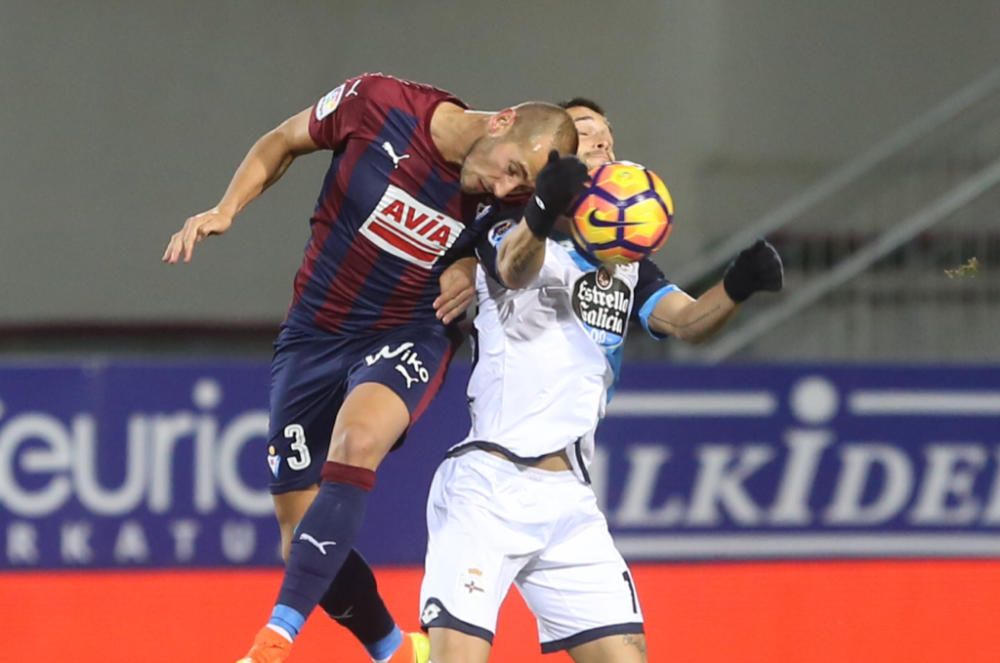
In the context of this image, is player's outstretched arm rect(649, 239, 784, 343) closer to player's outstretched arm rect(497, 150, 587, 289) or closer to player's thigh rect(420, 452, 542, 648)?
player's outstretched arm rect(497, 150, 587, 289)

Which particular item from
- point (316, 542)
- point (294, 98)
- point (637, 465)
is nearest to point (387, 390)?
point (316, 542)

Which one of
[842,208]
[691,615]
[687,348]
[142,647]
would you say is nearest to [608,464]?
[691,615]

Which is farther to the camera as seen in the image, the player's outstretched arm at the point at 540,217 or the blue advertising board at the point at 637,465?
the blue advertising board at the point at 637,465

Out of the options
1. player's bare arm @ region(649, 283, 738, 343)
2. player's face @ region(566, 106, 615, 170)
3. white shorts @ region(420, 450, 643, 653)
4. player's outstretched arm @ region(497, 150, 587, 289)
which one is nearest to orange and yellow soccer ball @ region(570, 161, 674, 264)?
player's outstretched arm @ region(497, 150, 587, 289)

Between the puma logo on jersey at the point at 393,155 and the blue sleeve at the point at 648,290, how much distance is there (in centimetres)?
60

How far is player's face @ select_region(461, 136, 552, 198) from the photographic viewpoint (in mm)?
3352

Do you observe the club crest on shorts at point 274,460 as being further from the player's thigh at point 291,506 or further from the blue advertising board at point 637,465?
the blue advertising board at point 637,465

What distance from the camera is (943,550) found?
548cm

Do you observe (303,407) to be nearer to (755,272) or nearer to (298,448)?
(298,448)

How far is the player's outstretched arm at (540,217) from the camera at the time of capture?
3.05m

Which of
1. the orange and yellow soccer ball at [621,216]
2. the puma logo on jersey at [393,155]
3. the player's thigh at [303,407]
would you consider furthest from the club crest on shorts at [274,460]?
the orange and yellow soccer ball at [621,216]

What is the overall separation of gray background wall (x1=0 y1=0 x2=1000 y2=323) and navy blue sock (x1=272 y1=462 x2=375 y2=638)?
17.1 ft

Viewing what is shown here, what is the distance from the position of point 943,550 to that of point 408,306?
2449 mm

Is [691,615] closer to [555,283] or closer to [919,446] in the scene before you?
[919,446]
